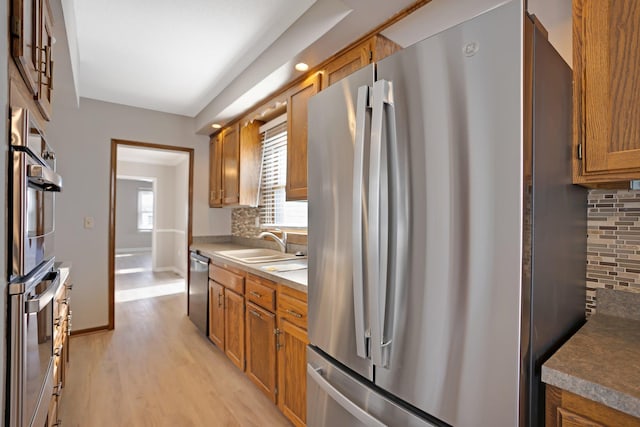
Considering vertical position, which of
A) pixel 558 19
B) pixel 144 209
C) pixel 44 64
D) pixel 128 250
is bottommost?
pixel 128 250

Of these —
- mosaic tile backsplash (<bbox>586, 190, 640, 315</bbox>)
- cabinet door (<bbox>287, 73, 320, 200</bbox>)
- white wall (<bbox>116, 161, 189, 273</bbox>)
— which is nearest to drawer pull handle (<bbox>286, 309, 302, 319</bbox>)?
cabinet door (<bbox>287, 73, 320, 200</bbox>)

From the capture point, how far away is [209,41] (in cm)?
Answer: 238

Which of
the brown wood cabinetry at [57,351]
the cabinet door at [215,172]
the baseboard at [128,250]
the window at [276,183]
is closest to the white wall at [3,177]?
the brown wood cabinetry at [57,351]

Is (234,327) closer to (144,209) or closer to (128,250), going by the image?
(128,250)

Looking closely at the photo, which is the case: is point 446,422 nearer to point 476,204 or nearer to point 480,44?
point 476,204

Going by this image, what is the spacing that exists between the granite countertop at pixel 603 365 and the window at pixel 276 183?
2.16 metres

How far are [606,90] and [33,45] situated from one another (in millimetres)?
1817

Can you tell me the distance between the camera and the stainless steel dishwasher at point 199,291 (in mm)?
3238

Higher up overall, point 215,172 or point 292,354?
point 215,172

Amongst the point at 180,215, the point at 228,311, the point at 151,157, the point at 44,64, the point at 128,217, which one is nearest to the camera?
the point at 44,64

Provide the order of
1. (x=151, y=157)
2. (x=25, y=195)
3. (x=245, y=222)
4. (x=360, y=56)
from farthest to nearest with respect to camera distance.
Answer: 1. (x=151, y=157)
2. (x=245, y=222)
3. (x=360, y=56)
4. (x=25, y=195)

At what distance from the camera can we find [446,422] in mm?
913

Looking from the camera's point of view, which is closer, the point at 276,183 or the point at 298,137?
the point at 298,137

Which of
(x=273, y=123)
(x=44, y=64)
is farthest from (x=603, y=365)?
(x=273, y=123)
